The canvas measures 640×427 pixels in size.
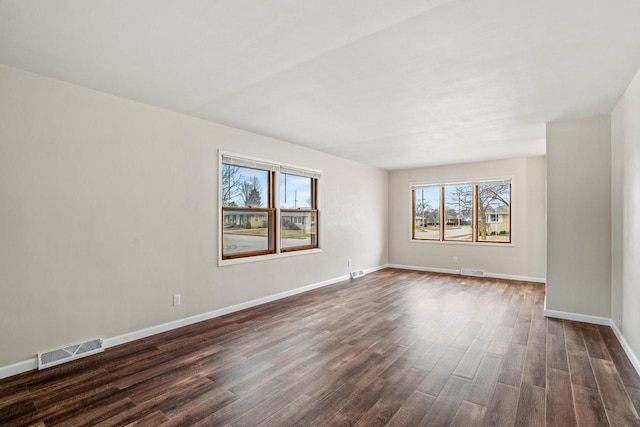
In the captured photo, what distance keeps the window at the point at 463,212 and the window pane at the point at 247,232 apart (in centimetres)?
428

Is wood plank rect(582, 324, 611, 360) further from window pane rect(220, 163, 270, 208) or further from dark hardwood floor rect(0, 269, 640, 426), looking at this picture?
window pane rect(220, 163, 270, 208)

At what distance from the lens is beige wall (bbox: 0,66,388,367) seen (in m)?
2.65

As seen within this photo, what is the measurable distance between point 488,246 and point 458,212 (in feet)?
3.26

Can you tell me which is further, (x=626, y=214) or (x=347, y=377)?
(x=626, y=214)

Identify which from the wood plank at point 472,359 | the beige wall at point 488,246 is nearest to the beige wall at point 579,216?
the wood plank at point 472,359

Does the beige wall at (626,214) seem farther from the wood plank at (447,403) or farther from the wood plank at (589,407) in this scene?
the wood plank at (447,403)

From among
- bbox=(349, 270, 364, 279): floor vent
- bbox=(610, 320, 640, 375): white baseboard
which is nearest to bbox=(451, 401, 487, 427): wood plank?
bbox=(610, 320, 640, 375): white baseboard

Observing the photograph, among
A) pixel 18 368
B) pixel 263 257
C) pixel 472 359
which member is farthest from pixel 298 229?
pixel 18 368

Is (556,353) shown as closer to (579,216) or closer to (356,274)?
(579,216)

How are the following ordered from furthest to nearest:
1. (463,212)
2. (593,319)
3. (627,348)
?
(463,212) → (593,319) → (627,348)

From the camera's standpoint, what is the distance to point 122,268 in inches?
128

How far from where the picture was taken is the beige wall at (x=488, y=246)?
6.28 metres

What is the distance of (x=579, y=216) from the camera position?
3.92m

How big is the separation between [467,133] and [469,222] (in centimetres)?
316
